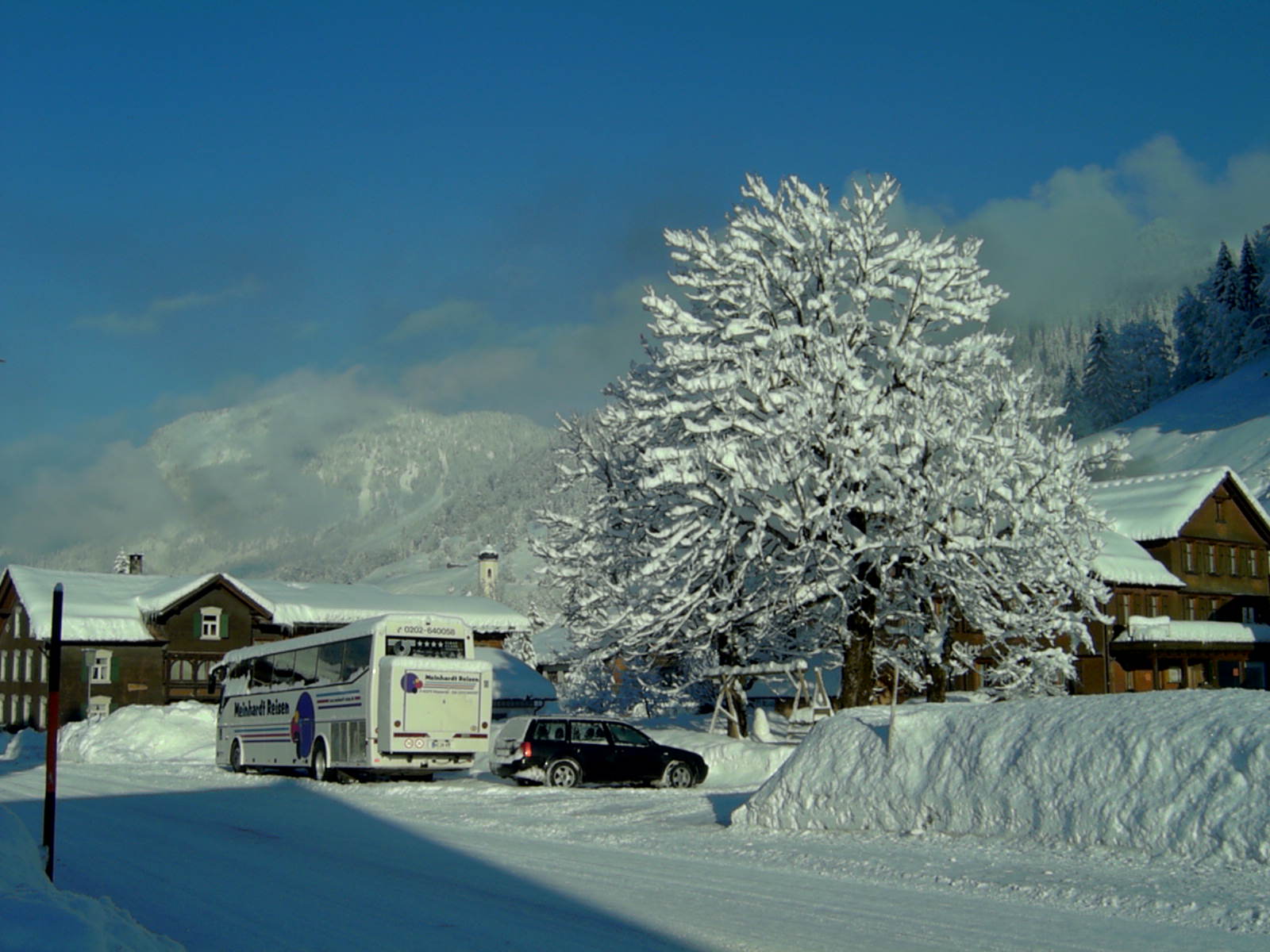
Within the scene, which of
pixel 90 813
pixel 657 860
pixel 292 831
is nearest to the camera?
pixel 657 860

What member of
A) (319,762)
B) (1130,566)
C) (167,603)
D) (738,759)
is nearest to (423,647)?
(319,762)

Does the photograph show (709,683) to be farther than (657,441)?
Yes

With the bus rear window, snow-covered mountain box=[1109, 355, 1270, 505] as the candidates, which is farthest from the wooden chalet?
snow-covered mountain box=[1109, 355, 1270, 505]

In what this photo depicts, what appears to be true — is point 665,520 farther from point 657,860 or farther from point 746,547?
point 657,860

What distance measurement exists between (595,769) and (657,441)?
9.97 m

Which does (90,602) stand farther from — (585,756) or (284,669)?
(585,756)

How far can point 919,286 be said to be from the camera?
27547mm

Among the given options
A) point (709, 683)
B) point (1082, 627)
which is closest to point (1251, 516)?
point (709, 683)

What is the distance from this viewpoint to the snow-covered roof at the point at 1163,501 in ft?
177

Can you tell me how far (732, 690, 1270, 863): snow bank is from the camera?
12289 millimetres

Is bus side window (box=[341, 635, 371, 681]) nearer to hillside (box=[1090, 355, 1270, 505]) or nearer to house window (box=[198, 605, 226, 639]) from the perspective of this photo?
house window (box=[198, 605, 226, 639])

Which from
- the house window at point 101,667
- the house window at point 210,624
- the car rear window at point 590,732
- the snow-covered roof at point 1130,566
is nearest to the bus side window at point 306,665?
the car rear window at point 590,732

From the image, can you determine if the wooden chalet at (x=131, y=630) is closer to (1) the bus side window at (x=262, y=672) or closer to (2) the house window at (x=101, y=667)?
(2) the house window at (x=101, y=667)

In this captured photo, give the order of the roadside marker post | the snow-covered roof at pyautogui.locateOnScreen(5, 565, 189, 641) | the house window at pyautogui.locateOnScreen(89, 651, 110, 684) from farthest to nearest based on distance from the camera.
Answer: the house window at pyautogui.locateOnScreen(89, 651, 110, 684), the snow-covered roof at pyautogui.locateOnScreen(5, 565, 189, 641), the roadside marker post
